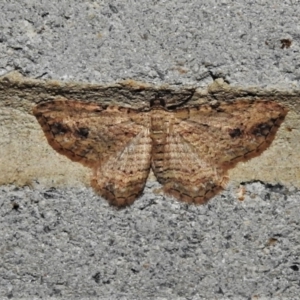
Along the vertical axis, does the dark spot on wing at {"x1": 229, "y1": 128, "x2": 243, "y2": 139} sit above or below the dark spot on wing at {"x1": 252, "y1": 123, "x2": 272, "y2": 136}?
below

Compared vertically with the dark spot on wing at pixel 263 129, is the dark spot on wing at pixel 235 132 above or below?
below

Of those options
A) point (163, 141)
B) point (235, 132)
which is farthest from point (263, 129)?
point (163, 141)

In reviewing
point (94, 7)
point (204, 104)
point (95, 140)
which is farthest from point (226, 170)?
point (94, 7)

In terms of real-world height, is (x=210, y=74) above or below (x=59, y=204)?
above

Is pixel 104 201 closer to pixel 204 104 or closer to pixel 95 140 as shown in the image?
pixel 95 140

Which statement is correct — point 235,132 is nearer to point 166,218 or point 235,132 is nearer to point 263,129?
point 263,129
